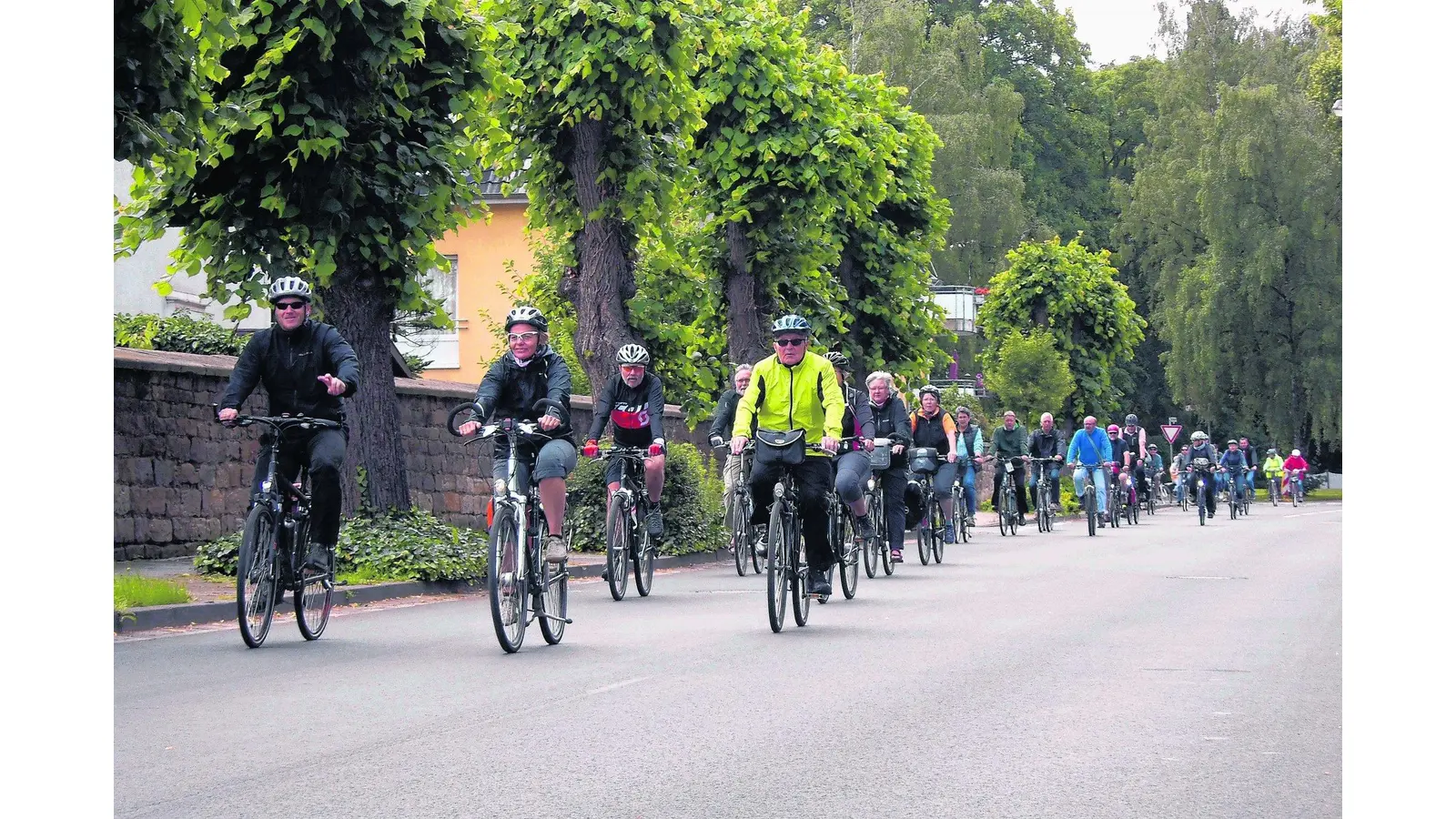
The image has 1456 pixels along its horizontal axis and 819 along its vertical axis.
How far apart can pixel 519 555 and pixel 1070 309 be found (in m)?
43.0

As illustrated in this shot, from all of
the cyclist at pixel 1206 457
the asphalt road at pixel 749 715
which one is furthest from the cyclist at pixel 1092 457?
the asphalt road at pixel 749 715

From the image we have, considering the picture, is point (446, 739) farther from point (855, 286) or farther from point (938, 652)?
point (855, 286)

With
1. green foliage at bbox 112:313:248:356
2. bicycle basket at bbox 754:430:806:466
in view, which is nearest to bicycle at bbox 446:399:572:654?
bicycle basket at bbox 754:430:806:466

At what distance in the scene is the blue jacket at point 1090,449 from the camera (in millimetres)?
30031

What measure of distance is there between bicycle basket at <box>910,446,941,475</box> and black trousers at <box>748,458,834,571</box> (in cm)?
820

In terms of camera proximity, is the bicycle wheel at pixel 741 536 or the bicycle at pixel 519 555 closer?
the bicycle at pixel 519 555

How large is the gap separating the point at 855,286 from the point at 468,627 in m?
20.0

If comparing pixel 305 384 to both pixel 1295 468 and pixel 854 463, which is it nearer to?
pixel 854 463

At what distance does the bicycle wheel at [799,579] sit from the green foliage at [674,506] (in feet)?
25.0

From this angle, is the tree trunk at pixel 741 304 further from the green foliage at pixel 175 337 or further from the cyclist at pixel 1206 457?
the cyclist at pixel 1206 457

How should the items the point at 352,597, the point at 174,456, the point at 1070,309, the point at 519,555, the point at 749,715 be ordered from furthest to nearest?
the point at 1070,309 < the point at 174,456 < the point at 352,597 < the point at 519,555 < the point at 749,715

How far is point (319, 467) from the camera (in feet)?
35.3

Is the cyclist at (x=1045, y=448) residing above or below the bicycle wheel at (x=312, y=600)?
above

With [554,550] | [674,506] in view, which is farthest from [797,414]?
[674,506]
